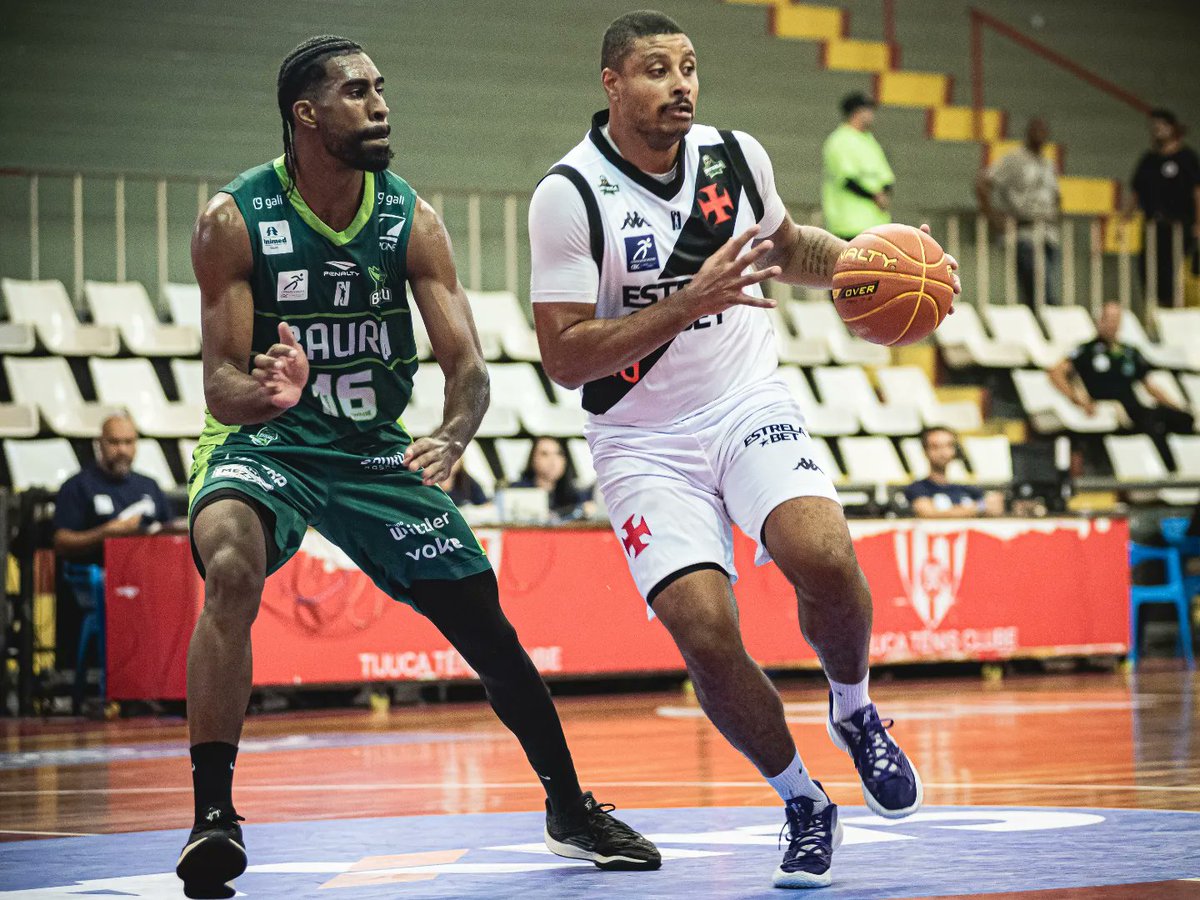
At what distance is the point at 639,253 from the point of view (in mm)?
4637

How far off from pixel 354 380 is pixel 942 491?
852 cm

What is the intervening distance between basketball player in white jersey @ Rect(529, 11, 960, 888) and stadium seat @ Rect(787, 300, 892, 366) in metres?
11.1

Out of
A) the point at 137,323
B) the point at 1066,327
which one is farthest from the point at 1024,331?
the point at 137,323

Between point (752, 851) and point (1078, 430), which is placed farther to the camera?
point (1078, 430)

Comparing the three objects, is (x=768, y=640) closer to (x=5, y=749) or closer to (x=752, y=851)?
(x=5, y=749)

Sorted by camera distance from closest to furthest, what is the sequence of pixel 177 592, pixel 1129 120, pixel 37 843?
pixel 37 843, pixel 177 592, pixel 1129 120

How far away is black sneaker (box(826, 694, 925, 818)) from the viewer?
14.6ft

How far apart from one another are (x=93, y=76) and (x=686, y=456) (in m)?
11.5

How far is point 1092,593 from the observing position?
12.8 metres

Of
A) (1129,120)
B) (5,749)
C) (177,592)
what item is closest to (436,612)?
(5,749)

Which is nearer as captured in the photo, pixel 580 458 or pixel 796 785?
pixel 796 785

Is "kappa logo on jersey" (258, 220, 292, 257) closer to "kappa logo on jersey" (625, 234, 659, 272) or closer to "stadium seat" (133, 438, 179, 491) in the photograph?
"kappa logo on jersey" (625, 234, 659, 272)

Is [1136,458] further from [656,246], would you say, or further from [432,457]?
[432,457]

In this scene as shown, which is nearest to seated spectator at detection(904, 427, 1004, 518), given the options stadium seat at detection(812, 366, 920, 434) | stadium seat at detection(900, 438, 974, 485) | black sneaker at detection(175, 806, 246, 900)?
stadium seat at detection(900, 438, 974, 485)
